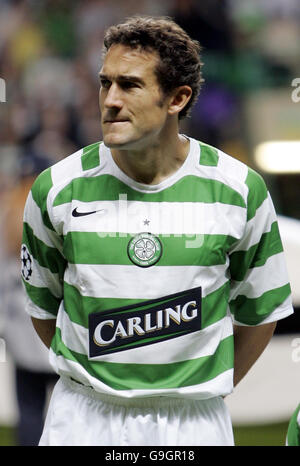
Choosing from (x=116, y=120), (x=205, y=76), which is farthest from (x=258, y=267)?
(x=205, y=76)

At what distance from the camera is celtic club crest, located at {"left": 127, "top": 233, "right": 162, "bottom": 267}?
2477mm

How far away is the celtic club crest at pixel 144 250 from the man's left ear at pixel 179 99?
36 centimetres

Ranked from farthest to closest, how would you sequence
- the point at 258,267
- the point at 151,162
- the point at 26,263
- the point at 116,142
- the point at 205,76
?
the point at 205,76, the point at 26,263, the point at 258,267, the point at 151,162, the point at 116,142

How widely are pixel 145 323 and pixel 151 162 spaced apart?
1.47ft

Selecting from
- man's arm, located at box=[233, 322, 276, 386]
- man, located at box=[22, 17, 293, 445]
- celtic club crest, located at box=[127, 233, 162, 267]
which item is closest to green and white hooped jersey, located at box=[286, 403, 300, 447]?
man, located at box=[22, 17, 293, 445]

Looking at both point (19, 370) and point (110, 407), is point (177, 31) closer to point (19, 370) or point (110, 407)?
point (110, 407)

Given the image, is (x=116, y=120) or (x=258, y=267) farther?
(x=258, y=267)

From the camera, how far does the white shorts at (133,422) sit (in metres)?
2.52

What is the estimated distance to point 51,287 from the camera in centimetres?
278

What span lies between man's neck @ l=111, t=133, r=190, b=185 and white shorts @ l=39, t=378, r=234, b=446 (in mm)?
607

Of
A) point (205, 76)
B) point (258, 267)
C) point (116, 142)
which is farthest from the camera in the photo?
point (205, 76)

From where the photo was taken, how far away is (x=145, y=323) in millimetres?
Answer: 2477

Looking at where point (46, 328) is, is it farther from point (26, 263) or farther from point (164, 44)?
point (164, 44)
